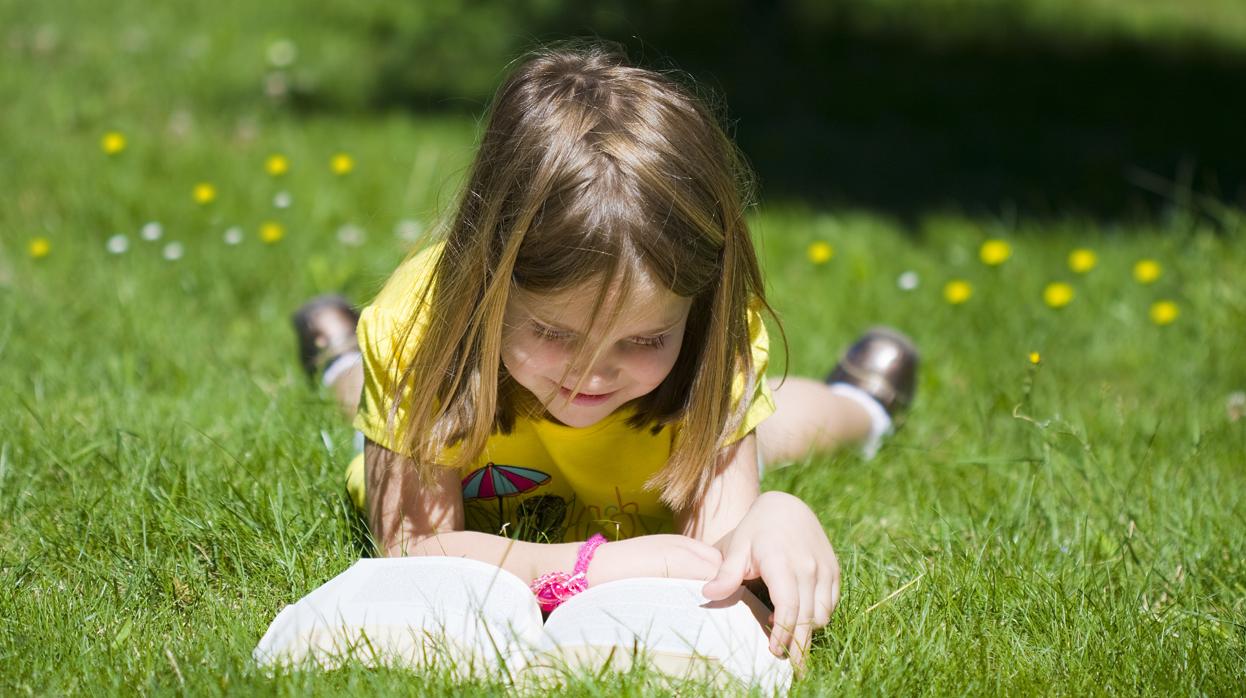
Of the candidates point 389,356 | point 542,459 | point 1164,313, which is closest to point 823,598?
point 542,459

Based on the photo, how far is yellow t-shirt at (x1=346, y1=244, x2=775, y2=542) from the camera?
78.4 inches

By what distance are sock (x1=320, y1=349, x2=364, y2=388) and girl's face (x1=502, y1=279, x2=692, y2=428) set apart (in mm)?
870

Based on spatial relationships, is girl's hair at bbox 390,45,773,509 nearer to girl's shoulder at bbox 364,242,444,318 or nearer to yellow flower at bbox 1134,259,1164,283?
girl's shoulder at bbox 364,242,444,318

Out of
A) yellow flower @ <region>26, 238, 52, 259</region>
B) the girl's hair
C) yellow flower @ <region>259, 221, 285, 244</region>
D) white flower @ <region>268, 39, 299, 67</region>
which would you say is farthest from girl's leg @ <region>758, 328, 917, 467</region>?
white flower @ <region>268, 39, 299, 67</region>

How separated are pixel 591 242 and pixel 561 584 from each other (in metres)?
0.50

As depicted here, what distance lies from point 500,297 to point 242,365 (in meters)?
1.29

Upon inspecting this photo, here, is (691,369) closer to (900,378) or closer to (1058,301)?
(900,378)

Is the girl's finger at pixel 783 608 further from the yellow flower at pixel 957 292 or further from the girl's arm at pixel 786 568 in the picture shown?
the yellow flower at pixel 957 292

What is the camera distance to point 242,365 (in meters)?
2.86

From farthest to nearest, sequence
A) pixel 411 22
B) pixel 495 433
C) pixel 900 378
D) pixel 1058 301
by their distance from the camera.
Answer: pixel 411 22 < pixel 1058 301 < pixel 900 378 < pixel 495 433

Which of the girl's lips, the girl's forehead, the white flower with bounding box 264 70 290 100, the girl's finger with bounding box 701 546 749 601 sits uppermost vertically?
the girl's forehead

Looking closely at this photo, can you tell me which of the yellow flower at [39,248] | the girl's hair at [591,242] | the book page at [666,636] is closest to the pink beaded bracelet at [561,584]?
the book page at [666,636]

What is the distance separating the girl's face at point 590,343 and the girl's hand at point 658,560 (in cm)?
21

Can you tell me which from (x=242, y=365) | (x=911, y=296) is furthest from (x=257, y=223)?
(x=911, y=296)
